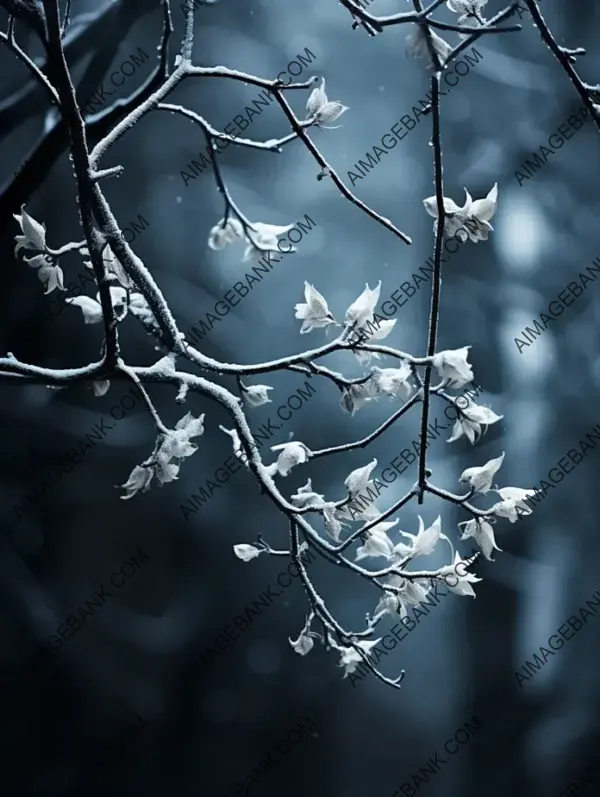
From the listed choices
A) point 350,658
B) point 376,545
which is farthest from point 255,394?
point 350,658

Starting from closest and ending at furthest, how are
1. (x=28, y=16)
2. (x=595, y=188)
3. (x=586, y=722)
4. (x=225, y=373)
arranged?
(x=28, y=16), (x=225, y=373), (x=586, y=722), (x=595, y=188)

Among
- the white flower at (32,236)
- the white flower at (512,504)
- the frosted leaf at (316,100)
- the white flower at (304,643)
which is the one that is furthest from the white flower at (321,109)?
the white flower at (304,643)

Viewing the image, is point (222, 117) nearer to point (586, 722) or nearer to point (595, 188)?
point (595, 188)

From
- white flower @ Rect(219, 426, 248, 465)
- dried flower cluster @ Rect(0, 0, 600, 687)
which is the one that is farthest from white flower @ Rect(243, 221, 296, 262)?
white flower @ Rect(219, 426, 248, 465)

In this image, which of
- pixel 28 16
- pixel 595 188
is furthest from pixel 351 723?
pixel 28 16

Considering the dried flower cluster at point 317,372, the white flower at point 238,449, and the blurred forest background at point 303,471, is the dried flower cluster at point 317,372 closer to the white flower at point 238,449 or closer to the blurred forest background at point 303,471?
the white flower at point 238,449

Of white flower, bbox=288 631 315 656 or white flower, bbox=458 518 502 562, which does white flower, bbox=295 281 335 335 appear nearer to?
white flower, bbox=458 518 502 562
